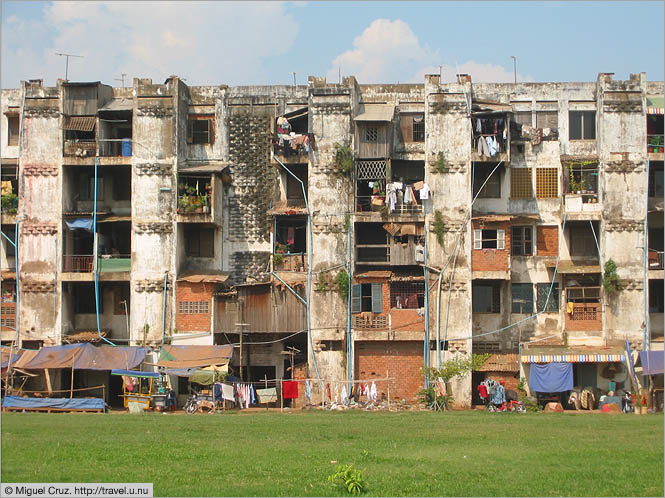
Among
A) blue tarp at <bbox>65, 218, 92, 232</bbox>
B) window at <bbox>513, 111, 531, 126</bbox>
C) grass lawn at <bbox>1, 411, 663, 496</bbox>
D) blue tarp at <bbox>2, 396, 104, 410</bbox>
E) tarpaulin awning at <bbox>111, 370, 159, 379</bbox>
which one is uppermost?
window at <bbox>513, 111, 531, 126</bbox>

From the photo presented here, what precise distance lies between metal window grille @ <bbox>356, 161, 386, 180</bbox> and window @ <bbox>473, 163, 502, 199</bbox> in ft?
15.7

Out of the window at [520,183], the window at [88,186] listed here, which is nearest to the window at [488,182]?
the window at [520,183]

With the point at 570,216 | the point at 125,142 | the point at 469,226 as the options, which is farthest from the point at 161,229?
the point at 570,216

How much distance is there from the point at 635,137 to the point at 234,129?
66.4ft

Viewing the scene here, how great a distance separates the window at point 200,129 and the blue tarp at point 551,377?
66.5 ft

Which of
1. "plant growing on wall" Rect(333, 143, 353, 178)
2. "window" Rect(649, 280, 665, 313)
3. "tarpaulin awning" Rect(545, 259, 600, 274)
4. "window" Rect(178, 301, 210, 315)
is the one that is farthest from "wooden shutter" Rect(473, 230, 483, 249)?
"window" Rect(178, 301, 210, 315)

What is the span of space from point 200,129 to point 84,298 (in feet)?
35.0

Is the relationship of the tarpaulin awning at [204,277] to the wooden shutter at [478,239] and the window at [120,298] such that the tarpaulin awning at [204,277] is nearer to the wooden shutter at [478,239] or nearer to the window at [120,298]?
the window at [120,298]

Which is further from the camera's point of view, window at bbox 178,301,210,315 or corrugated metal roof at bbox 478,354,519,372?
window at bbox 178,301,210,315

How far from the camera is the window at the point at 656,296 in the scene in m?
47.1

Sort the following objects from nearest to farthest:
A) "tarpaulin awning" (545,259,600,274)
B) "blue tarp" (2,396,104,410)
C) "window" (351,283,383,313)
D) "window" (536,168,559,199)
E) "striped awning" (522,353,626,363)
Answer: "blue tarp" (2,396,104,410) < "striped awning" (522,353,626,363) < "tarpaulin awning" (545,259,600,274) < "window" (351,283,383,313) < "window" (536,168,559,199)

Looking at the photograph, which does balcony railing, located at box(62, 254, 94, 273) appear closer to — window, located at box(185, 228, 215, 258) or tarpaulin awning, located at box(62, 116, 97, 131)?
window, located at box(185, 228, 215, 258)

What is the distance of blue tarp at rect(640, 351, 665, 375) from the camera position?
42.6 metres

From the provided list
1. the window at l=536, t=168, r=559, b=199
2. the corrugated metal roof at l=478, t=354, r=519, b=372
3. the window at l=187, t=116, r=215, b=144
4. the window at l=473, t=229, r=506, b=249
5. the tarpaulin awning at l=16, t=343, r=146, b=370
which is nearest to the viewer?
the tarpaulin awning at l=16, t=343, r=146, b=370
